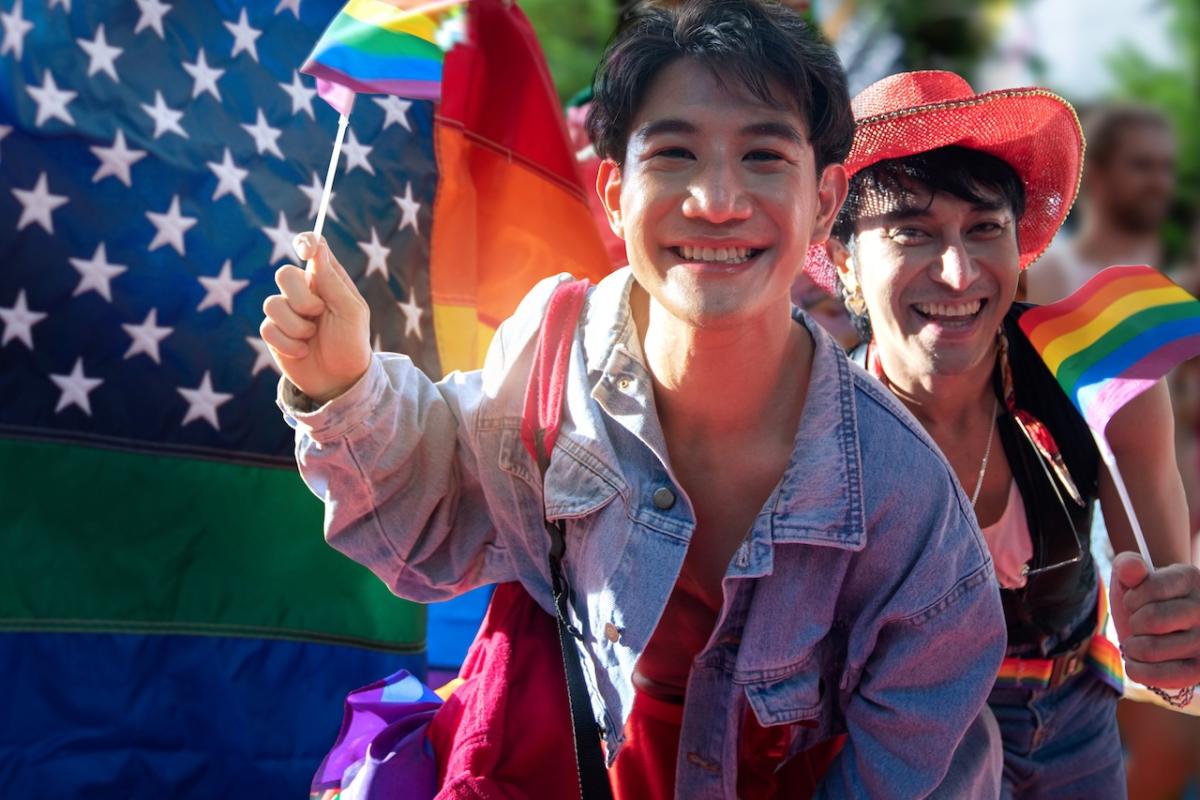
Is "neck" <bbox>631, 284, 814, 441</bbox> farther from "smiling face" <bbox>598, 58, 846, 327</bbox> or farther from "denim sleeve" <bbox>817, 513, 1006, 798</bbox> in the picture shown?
"denim sleeve" <bbox>817, 513, 1006, 798</bbox>

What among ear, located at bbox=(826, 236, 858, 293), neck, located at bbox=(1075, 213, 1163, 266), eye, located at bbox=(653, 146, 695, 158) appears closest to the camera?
eye, located at bbox=(653, 146, 695, 158)

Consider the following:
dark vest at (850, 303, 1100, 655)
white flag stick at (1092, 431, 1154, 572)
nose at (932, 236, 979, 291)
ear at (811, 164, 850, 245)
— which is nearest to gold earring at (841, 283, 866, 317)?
nose at (932, 236, 979, 291)

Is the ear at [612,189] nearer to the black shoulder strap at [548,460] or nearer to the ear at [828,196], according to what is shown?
the black shoulder strap at [548,460]

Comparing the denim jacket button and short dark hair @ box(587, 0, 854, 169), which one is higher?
short dark hair @ box(587, 0, 854, 169)

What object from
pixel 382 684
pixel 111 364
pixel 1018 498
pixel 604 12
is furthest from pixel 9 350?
pixel 604 12

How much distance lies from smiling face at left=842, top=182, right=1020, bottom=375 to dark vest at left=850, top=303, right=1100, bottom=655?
0.48ft

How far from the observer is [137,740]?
2.76 m

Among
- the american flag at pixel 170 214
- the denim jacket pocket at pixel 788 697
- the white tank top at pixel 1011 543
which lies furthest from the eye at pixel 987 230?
the american flag at pixel 170 214

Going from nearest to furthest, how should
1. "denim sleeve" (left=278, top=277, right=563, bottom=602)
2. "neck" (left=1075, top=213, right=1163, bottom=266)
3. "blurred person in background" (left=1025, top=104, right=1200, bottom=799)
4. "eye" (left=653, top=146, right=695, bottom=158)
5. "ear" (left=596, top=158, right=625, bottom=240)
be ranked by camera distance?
"denim sleeve" (left=278, top=277, right=563, bottom=602) → "eye" (left=653, top=146, right=695, bottom=158) → "ear" (left=596, top=158, right=625, bottom=240) → "neck" (left=1075, top=213, right=1163, bottom=266) → "blurred person in background" (left=1025, top=104, right=1200, bottom=799)

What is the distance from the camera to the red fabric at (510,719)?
6.86 feet

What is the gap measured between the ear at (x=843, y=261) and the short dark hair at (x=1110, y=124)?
3.18 feet

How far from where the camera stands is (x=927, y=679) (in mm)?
2145

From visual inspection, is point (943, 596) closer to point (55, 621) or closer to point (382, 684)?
point (382, 684)

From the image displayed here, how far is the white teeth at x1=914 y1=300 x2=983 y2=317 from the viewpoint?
2.69 metres
